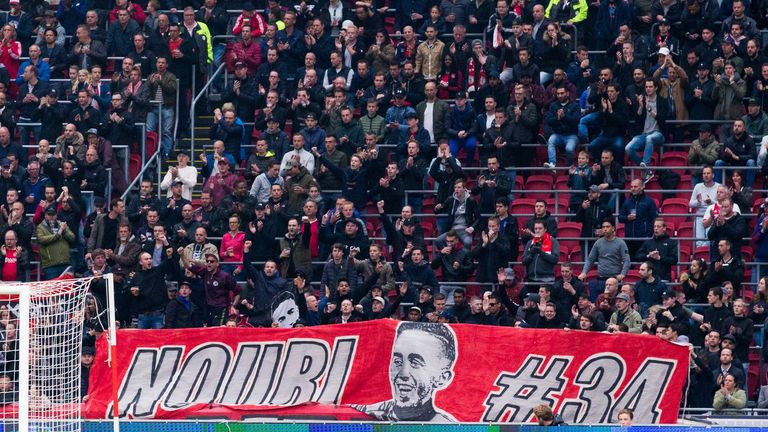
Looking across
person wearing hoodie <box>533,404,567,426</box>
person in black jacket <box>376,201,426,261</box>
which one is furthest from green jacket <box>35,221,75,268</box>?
person wearing hoodie <box>533,404,567,426</box>

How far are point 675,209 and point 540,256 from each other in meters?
2.90

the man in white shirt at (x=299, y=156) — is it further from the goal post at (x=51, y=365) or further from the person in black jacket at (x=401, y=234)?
the goal post at (x=51, y=365)

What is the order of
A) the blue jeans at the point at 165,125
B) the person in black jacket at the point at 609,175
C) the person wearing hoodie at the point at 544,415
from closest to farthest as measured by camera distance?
the person wearing hoodie at the point at 544,415 → the person in black jacket at the point at 609,175 → the blue jeans at the point at 165,125

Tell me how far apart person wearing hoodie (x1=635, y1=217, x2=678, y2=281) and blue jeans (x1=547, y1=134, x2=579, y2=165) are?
2.71 meters

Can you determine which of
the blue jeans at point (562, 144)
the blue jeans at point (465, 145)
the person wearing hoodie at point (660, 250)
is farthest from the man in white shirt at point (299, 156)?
the person wearing hoodie at point (660, 250)

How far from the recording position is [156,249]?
25.5 meters

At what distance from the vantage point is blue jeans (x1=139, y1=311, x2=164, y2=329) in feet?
80.8

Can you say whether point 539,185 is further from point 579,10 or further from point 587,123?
point 579,10

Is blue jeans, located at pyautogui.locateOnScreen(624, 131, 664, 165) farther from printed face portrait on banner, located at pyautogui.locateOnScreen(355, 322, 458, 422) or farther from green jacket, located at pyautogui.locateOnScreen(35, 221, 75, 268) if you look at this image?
green jacket, located at pyautogui.locateOnScreen(35, 221, 75, 268)

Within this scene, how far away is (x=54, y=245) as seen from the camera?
26047 millimetres

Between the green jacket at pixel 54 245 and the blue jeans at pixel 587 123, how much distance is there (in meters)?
8.61

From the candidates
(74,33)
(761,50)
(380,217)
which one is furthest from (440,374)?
(74,33)

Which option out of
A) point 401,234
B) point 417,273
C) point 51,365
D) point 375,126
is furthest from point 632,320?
point 51,365

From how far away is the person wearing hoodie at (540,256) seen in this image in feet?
80.6
